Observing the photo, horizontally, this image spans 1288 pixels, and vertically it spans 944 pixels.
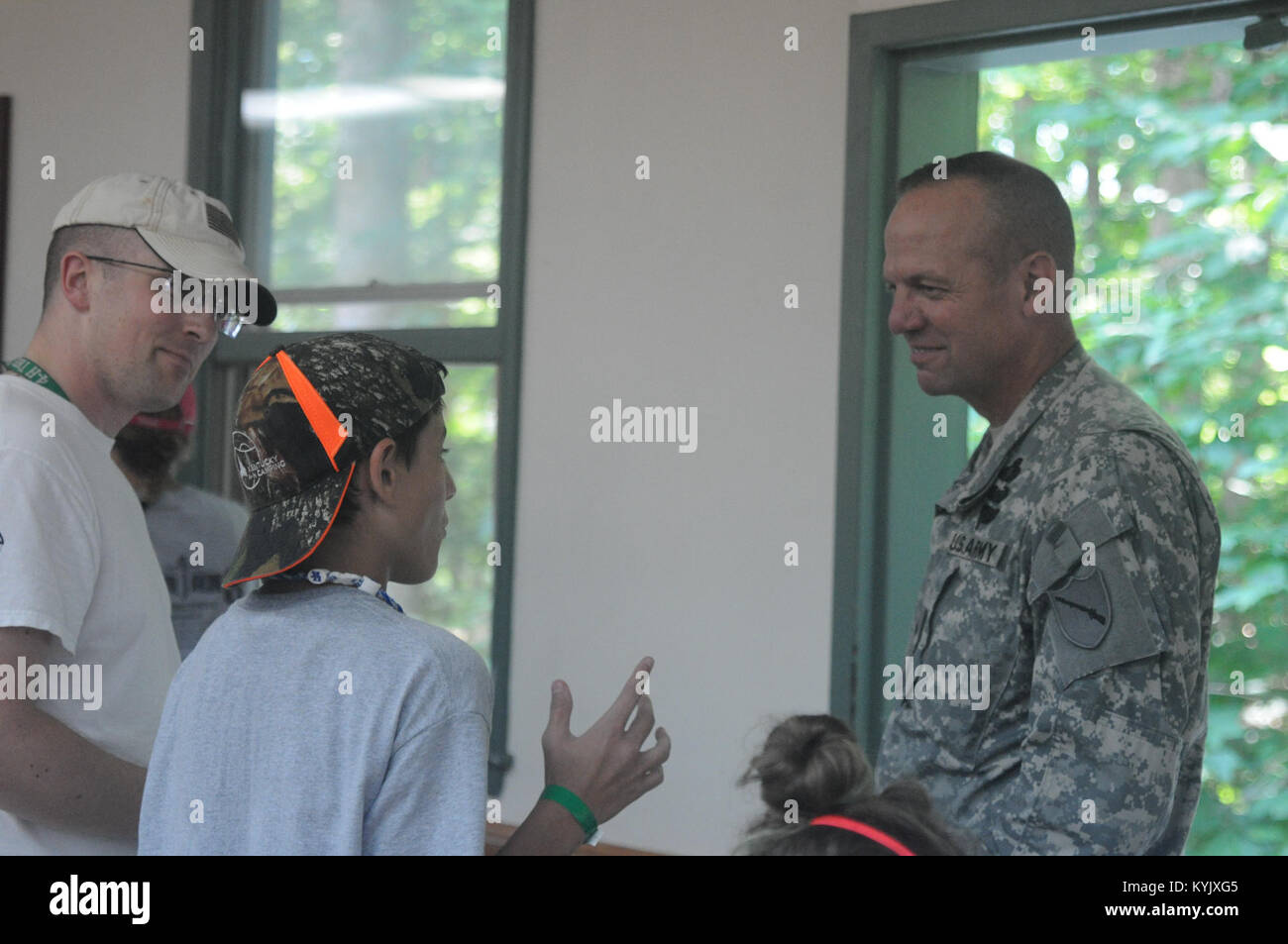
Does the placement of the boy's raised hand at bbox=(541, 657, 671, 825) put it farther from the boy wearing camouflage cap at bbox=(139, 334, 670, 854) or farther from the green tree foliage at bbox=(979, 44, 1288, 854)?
the green tree foliage at bbox=(979, 44, 1288, 854)

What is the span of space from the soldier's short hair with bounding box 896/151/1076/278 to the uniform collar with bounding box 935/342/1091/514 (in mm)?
129

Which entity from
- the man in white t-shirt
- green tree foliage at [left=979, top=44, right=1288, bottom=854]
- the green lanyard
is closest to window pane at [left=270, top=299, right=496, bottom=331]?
the man in white t-shirt

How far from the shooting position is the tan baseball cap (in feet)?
5.36

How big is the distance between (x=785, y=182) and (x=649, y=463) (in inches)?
24.5

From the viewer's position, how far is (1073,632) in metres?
1.36

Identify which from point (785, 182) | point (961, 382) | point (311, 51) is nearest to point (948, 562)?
point (961, 382)

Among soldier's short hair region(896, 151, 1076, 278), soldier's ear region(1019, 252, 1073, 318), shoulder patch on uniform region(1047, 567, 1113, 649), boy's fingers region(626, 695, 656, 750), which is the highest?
soldier's short hair region(896, 151, 1076, 278)

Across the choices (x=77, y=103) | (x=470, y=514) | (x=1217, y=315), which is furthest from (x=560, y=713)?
(x=77, y=103)

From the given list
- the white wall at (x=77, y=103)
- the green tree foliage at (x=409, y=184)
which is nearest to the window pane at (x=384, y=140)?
the green tree foliage at (x=409, y=184)

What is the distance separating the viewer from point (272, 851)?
1.09 meters

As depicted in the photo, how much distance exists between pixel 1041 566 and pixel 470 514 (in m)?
1.88

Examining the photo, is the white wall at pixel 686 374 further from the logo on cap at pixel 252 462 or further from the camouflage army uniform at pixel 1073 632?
the logo on cap at pixel 252 462

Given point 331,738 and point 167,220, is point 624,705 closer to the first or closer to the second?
point 331,738

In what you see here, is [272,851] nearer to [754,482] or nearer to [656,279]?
[754,482]
